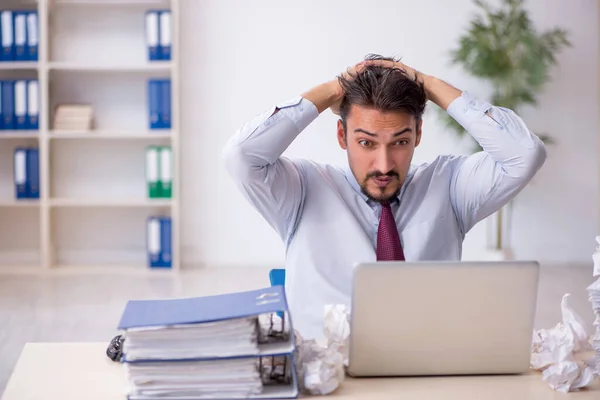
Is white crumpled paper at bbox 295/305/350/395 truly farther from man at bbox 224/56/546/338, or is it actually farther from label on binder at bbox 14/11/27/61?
label on binder at bbox 14/11/27/61

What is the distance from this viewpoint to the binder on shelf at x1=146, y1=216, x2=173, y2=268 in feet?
17.5

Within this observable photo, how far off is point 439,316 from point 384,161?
0.74 m

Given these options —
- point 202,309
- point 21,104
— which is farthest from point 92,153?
point 202,309

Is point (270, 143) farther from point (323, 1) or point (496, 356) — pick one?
point (323, 1)

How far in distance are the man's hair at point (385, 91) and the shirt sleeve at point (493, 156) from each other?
0.12 metres

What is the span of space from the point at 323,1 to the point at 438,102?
11.3 ft

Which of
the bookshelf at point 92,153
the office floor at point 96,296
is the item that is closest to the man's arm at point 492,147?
the office floor at point 96,296

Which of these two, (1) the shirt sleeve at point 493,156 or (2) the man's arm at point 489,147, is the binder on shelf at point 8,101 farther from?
(1) the shirt sleeve at point 493,156

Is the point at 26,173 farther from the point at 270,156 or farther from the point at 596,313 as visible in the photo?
the point at 596,313

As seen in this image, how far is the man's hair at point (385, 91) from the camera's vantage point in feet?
6.79

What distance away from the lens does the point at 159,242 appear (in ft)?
17.6

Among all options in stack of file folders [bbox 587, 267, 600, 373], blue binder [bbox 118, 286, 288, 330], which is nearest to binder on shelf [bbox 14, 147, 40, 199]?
blue binder [bbox 118, 286, 288, 330]

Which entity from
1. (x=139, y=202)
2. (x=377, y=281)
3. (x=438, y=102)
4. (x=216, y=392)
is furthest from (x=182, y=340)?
(x=139, y=202)

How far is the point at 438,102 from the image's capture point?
2.19m
